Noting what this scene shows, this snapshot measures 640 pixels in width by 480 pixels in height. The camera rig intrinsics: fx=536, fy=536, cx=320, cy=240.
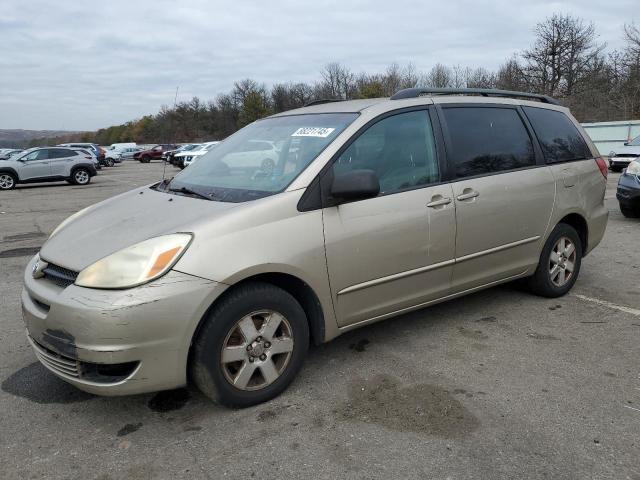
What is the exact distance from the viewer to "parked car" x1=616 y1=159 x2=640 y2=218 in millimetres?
8398

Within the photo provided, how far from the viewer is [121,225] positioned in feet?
10.2

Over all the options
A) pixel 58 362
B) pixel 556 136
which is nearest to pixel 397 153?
pixel 556 136

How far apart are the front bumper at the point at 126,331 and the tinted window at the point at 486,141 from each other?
2162 millimetres

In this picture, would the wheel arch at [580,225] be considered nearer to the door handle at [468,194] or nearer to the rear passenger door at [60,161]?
the door handle at [468,194]

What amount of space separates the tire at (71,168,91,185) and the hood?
19972 mm

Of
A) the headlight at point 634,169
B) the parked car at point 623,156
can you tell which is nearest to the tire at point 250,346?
the headlight at point 634,169

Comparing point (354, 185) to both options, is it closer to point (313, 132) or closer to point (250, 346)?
point (313, 132)

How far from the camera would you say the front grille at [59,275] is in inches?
111

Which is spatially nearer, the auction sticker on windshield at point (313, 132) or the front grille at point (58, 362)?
the front grille at point (58, 362)

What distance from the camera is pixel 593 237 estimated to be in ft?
16.5

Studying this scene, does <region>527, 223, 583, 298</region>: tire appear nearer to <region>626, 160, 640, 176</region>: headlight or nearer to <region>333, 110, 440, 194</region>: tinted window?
<region>333, 110, 440, 194</region>: tinted window

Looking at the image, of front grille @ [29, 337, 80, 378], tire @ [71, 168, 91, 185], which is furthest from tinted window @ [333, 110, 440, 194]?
tire @ [71, 168, 91, 185]

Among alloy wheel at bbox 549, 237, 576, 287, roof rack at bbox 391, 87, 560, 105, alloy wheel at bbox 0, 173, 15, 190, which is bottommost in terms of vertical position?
alloy wheel at bbox 549, 237, 576, 287

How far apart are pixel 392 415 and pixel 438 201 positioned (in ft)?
4.94
